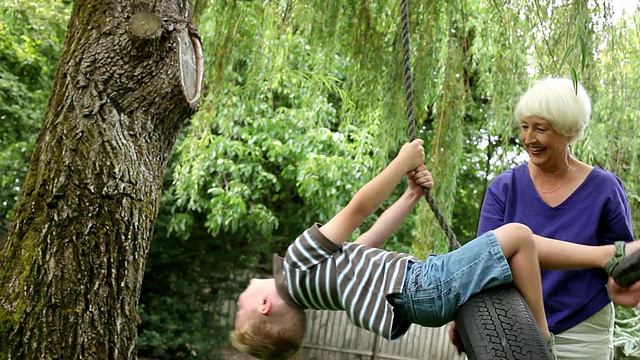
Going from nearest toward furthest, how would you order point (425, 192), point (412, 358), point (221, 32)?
point (425, 192)
point (221, 32)
point (412, 358)

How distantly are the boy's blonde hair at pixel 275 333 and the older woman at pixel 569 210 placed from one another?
0.61m

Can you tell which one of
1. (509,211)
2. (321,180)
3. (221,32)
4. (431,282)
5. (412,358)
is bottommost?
(412,358)

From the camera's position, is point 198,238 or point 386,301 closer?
point 386,301

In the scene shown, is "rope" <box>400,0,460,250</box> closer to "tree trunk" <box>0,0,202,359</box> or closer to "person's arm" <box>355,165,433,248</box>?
"person's arm" <box>355,165,433,248</box>

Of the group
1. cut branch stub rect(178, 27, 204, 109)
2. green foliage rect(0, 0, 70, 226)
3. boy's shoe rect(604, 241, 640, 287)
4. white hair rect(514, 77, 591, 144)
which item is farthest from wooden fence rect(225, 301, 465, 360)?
boy's shoe rect(604, 241, 640, 287)

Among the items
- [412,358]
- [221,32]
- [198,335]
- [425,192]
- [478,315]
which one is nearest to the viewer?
[478,315]

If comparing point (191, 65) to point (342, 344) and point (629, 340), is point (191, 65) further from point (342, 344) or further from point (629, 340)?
point (342, 344)

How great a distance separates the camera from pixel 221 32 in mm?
4605

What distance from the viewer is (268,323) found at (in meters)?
1.87

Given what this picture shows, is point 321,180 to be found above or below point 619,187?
above

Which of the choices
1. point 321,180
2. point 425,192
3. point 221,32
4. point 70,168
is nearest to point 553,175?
point 425,192

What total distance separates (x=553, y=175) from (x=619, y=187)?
6.4 inches

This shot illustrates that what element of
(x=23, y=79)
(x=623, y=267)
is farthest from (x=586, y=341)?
(x=23, y=79)

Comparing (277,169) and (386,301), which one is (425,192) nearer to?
(386,301)
